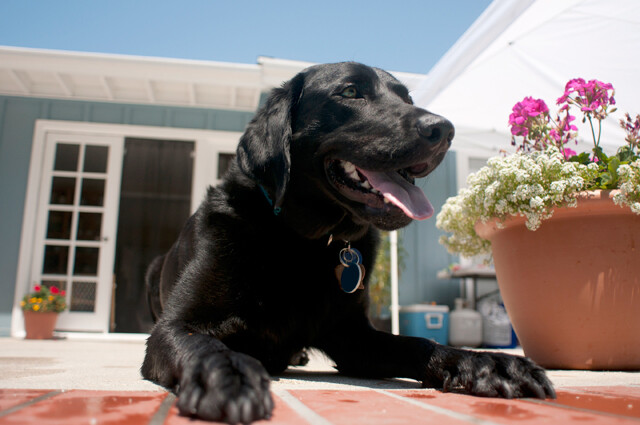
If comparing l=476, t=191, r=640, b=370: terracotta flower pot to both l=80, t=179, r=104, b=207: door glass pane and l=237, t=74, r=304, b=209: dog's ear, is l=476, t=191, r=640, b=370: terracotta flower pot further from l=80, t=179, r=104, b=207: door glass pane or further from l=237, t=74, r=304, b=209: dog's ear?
l=80, t=179, r=104, b=207: door glass pane

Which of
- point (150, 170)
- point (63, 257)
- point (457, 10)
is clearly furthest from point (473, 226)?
point (150, 170)

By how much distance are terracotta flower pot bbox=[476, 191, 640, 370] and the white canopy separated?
1485mm

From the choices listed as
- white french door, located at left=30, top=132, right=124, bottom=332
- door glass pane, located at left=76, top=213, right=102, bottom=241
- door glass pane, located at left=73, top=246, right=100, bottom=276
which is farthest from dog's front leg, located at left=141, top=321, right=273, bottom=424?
door glass pane, located at left=76, top=213, right=102, bottom=241

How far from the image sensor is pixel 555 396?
1.12 m

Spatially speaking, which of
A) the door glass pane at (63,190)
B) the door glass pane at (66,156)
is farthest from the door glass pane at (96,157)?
the door glass pane at (63,190)

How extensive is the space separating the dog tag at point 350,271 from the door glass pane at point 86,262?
17.2 ft

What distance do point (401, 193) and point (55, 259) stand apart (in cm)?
576

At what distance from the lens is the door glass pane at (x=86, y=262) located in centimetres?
603

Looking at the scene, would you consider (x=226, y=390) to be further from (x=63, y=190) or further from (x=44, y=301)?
(x=63, y=190)

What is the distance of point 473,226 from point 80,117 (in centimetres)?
568

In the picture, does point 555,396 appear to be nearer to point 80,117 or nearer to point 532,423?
point 532,423

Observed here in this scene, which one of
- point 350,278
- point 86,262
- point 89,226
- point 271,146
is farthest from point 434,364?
point 89,226

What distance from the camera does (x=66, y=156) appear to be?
634cm

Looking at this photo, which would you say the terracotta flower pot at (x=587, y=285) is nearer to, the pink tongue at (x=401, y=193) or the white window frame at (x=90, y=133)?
the pink tongue at (x=401, y=193)
